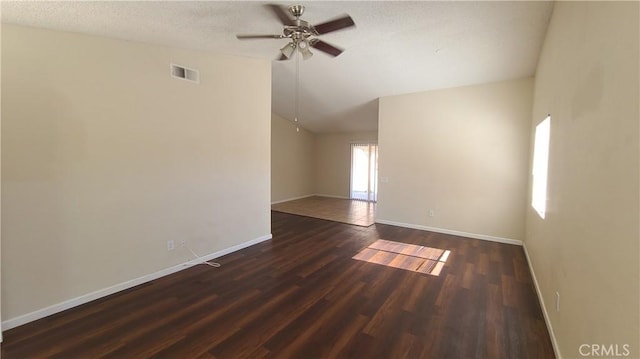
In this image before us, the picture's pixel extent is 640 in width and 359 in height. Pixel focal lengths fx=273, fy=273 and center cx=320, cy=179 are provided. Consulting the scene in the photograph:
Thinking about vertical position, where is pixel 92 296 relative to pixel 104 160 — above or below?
below

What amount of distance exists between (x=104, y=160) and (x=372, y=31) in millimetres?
3118

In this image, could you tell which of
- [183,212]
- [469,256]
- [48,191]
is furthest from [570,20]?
[48,191]

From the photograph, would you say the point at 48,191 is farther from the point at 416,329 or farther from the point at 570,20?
the point at 570,20

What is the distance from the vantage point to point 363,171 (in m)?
9.50

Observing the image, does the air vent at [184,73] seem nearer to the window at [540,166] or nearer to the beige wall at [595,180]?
the beige wall at [595,180]

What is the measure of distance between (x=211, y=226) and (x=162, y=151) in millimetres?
1194

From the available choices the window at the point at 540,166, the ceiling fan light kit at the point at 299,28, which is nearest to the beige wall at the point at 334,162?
the window at the point at 540,166

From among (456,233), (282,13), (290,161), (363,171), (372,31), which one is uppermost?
(372,31)

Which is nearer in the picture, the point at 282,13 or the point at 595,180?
the point at 595,180

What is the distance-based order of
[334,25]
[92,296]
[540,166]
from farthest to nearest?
[540,166], [92,296], [334,25]

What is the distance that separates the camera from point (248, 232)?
4.36 metres

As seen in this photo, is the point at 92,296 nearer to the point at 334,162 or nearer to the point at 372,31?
the point at 372,31

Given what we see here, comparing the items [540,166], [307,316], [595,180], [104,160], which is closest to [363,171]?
[540,166]

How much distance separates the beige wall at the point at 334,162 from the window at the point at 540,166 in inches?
232
